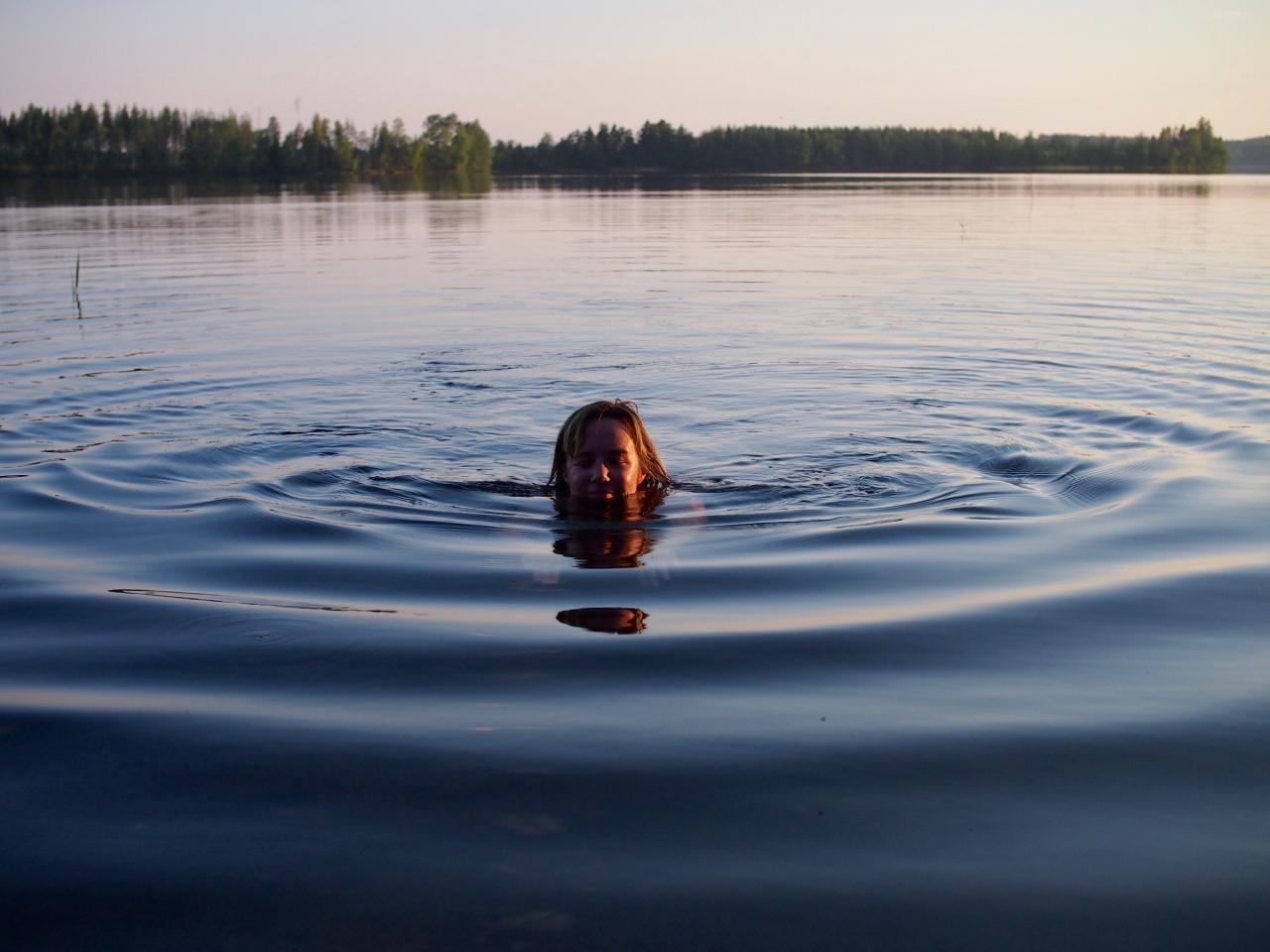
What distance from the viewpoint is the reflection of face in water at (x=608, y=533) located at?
5949 mm

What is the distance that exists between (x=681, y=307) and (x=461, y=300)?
339 centimetres

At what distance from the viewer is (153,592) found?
5.39 metres

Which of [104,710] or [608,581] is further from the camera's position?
[608,581]

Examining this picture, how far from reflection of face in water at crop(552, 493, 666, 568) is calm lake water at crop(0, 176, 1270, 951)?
5cm

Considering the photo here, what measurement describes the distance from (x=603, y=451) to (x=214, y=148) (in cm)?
14812

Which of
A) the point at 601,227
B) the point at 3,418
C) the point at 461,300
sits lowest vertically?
the point at 3,418

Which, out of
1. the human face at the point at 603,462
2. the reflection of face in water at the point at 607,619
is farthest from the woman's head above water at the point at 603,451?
the reflection of face in water at the point at 607,619

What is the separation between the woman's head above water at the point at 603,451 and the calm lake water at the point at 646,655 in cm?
26

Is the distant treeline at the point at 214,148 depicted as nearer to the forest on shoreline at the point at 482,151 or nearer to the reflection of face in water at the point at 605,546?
the forest on shoreline at the point at 482,151

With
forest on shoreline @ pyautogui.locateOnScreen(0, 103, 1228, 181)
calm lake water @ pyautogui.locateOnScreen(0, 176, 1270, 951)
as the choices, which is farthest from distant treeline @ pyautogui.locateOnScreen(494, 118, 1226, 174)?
calm lake water @ pyautogui.locateOnScreen(0, 176, 1270, 951)

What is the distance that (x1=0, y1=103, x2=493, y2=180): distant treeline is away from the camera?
124750 millimetres

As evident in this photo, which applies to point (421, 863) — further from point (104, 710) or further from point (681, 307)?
point (681, 307)

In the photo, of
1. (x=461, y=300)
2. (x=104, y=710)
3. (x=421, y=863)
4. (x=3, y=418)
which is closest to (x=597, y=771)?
(x=421, y=863)

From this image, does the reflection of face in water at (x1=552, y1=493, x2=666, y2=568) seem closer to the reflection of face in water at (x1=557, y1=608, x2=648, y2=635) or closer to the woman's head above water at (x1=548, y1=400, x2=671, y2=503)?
the woman's head above water at (x1=548, y1=400, x2=671, y2=503)
